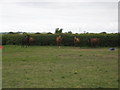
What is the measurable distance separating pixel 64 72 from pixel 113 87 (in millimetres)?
3223

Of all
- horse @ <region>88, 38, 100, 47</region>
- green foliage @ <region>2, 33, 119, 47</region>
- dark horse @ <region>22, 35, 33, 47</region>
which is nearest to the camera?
horse @ <region>88, 38, 100, 47</region>

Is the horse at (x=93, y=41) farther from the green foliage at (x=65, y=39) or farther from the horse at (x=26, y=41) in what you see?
the horse at (x=26, y=41)

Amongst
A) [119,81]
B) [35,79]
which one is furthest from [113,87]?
[35,79]

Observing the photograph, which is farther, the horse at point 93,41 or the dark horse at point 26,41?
the dark horse at point 26,41

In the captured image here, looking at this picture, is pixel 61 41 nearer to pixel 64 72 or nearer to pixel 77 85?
pixel 64 72

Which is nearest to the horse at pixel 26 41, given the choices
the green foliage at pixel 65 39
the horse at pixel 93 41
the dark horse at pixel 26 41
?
the dark horse at pixel 26 41

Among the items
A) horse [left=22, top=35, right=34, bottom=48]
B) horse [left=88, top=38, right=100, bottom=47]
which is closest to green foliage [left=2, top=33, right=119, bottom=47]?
horse [left=88, top=38, right=100, bottom=47]

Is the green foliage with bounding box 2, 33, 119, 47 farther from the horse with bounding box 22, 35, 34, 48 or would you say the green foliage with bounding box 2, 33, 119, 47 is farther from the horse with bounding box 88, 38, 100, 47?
the horse with bounding box 22, 35, 34, 48

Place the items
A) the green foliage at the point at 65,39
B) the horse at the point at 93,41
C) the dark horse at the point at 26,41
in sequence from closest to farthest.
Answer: the horse at the point at 93,41
the dark horse at the point at 26,41
the green foliage at the point at 65,39

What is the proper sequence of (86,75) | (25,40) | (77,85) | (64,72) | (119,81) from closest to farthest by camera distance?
(77,85) < (119,81) < (86,75) < (64,72) < (25,40)

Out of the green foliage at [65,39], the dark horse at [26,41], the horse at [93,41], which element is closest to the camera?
the horse at [93,41]

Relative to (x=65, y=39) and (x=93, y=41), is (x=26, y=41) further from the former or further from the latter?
(x=93, y=41)

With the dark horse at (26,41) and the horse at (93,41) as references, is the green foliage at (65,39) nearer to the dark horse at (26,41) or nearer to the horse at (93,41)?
the horse at (93,41)

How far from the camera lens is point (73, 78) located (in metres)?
9.91
